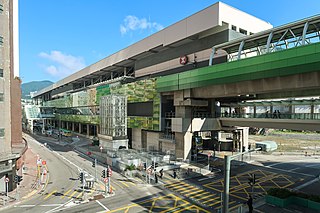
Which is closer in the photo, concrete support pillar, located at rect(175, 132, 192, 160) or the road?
the road

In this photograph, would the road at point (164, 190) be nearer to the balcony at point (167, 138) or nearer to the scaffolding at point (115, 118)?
the scaffolding at point (115, 118)

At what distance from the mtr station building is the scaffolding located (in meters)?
0.20

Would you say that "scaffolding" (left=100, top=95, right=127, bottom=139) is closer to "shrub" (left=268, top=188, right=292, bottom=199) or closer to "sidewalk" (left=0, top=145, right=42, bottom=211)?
"sidewalk" (left=0, top=145, right=42, bottom=211)

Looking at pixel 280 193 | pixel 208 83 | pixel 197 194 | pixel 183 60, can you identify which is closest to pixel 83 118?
pixel 183 60

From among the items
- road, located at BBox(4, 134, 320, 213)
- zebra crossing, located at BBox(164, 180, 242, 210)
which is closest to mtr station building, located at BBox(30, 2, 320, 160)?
road, located at BBox(4, 134, 320, 213)

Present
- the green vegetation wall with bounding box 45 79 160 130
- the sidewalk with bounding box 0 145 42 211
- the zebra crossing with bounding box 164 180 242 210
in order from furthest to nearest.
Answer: the green vegetation wall with bounding box 45 79 160 130
the sidewalk with bounding box 0 145 42 211
the zebra crossing with bounding box 164 180 242 210

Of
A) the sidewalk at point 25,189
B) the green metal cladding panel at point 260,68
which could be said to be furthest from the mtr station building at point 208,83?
the sidewalk at point 25,189

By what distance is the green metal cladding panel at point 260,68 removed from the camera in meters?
22.3

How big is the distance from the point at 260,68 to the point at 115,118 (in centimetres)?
2803

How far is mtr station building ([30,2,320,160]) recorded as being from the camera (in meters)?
26.3

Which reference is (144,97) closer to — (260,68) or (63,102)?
(260,68)

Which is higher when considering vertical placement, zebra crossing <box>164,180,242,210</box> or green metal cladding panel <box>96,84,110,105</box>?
green metal cladding panel <box>96,84,110,105</box>

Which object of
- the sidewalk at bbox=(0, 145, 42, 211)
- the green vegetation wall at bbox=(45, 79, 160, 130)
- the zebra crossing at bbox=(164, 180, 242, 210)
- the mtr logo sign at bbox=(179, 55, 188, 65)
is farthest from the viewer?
the green vegetation wall at bbox=(45, 79, 160, 130)

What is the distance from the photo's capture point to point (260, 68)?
26.2 metres
